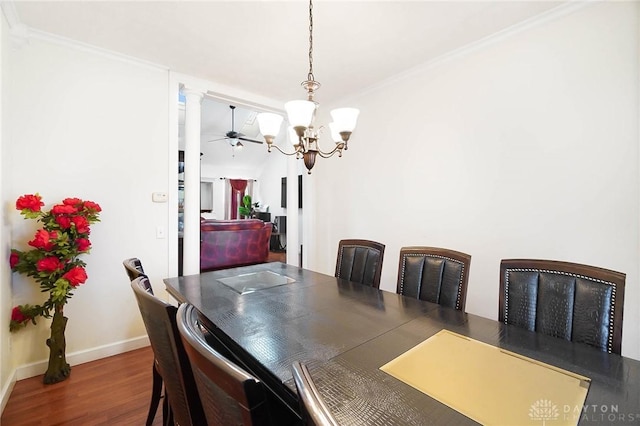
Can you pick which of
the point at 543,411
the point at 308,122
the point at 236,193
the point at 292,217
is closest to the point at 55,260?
the point at 308,122

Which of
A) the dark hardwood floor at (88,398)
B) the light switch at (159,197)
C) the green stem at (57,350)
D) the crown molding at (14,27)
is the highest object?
the crown molding at (14,27)

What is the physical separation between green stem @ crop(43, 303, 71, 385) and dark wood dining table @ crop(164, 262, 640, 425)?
1.03 m

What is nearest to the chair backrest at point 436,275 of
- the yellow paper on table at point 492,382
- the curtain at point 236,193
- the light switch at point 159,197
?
the yellow paper on table at point 492,382

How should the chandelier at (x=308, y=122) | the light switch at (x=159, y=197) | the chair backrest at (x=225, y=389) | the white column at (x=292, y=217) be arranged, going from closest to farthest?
the chair backrest at (x=225, y=389)
the chandelier at (x=308, y=122)
the light switch at (x=159, y=197)
the white column at (x=292, y=217)

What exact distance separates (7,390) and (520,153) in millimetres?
3892

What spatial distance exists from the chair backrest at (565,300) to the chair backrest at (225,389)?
1302 millimetres

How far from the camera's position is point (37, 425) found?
1.66 m

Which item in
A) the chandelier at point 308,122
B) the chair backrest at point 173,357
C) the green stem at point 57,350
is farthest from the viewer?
the green stem at point 57,350

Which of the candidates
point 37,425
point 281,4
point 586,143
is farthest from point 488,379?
point 37,425

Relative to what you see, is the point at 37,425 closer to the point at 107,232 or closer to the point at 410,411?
the point at 107,232

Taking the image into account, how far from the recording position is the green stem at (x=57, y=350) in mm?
2051

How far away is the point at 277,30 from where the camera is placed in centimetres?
209

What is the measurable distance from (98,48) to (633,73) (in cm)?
378

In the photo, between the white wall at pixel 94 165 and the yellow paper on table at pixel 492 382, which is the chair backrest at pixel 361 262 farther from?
the white wall at pixel 94 165
